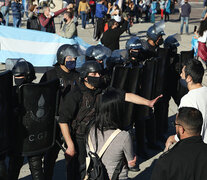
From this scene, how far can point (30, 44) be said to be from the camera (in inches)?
417

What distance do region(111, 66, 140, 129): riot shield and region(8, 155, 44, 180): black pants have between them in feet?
3.94

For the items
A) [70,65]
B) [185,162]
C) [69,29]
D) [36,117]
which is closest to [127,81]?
[70,65]

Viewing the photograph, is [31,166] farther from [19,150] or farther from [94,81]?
[94,81]

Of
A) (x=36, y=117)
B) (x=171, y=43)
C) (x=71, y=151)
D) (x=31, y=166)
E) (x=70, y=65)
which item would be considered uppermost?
(x=171, y=43)

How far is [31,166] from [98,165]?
1.06m

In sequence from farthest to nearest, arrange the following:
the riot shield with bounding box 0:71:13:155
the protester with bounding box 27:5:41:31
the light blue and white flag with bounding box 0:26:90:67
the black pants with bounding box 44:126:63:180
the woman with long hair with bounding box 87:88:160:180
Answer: the protester with bounding box 27:5:41:31 → the light blue and white flag with bounding box 0:26:90:67 → the black pants with bounding box 44:126:63:180 → the riot shield with bounding box 0:71:13:155 → the woman with long hair with bounding box 87:88:160:180

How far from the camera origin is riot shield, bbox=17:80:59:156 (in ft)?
12.1

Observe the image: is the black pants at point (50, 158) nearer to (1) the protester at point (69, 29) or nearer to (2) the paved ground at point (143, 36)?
(2) the paved ground at point (143, 36)

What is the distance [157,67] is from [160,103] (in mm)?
814

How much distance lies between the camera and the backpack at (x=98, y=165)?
3.22 meters

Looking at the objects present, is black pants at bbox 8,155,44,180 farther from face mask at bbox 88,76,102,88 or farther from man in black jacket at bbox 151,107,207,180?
man in black jacket at bbox 151,107,207,180

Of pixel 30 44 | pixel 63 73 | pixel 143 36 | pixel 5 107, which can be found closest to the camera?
pixel 5 107

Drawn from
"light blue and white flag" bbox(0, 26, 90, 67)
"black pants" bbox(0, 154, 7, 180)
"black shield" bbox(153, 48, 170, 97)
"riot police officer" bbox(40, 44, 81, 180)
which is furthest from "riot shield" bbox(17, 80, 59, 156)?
"light blue and white flag" bbox(0, 26, 90, 67)

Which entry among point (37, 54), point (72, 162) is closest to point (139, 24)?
point (37, 54)
